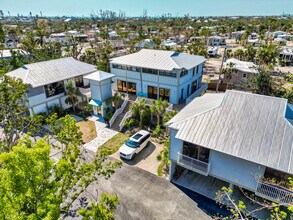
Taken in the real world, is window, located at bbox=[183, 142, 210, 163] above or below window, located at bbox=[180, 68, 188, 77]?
below

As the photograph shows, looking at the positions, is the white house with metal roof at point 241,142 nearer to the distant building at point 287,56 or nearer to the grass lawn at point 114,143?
the grass lawn at point 114,143

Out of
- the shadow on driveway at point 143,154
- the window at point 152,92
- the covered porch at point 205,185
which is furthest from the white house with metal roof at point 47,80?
the covered porch at point 205,185

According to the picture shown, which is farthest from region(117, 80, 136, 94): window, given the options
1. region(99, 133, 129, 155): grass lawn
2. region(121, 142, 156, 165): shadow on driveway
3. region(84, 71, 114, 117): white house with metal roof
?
region(121, 142, 156, 165): shadow on driveway

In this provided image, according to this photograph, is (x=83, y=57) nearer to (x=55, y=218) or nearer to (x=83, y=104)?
(x=83, y=104)

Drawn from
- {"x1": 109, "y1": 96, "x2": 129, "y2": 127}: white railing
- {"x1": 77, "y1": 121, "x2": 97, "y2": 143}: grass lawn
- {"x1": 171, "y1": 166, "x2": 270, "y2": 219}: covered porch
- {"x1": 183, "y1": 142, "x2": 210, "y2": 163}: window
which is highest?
{"x1": 183, "y1": 142, "x2": 210, "y2": 163}: window

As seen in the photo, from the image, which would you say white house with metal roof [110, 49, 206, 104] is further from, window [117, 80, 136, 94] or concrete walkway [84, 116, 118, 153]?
concrete walkway [84, 116, 118, 153]

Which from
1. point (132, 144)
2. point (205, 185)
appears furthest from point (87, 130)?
point (205, 185)
